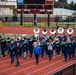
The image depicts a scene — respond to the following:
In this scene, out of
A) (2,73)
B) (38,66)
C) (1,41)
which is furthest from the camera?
(1,41)

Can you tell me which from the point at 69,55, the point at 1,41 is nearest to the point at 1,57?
the point at 1,41

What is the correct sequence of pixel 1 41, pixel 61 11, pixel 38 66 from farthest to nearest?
pixel 61 11, pixel 1 41, pixel 38 66

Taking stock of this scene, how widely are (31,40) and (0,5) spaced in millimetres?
69817

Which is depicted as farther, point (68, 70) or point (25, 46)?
point (25, 46)

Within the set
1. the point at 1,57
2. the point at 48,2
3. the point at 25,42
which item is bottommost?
the point at 1,57

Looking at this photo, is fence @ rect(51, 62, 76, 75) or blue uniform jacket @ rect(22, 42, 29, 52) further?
blue uniform jacket @ rect(22, 42, 29, 52)

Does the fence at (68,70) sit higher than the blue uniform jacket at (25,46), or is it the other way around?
the fence at (68,70)

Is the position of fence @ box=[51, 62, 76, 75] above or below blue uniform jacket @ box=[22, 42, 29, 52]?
above

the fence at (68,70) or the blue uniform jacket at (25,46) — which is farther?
the blue uniform jacket at (25,46)

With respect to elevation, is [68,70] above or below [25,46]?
above

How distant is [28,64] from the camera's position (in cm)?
1859

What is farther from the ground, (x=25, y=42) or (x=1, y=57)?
(x=25, y=42)

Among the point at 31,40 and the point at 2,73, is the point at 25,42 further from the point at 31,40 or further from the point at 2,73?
the point at 2,73

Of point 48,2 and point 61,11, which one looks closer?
point 48,2
